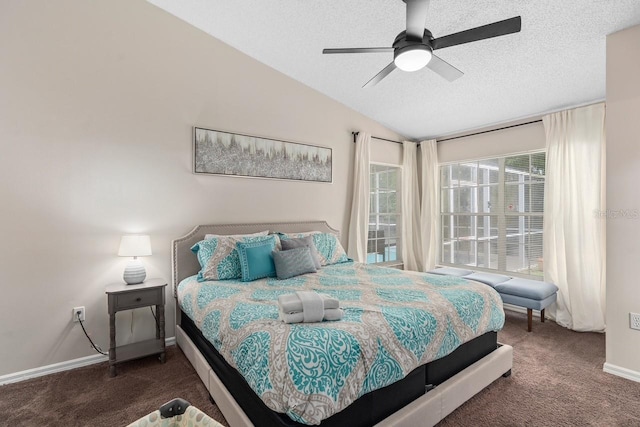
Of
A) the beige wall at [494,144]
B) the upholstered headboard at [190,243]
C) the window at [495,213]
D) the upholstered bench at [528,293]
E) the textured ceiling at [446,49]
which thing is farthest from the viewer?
the window at [495,213]

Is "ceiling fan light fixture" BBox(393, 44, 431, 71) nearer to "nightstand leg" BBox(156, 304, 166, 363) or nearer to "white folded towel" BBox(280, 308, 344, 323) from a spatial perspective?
"white folded towel" BBox(280, 308, 344, 323)

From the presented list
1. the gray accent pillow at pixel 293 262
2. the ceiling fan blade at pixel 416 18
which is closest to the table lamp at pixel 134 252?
the gray accent pillow at pixel 293 262

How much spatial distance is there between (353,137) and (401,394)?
3496mm

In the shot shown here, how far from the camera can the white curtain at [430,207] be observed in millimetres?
4961

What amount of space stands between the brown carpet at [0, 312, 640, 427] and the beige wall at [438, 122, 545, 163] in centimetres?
244

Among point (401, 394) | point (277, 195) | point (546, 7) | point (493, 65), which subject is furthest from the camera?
point (277, 195)

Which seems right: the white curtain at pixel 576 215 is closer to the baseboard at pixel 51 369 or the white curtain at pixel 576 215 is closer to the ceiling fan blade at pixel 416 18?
the ceiling fan blade at pixel 416 18

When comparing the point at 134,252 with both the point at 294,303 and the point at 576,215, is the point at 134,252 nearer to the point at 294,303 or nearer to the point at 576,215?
the point at 294,303

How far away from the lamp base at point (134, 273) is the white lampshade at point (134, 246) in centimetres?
15

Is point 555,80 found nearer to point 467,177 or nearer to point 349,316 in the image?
point 467,177

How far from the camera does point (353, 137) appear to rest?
4.54 meters

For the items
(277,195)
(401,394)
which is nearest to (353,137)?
(277,195)

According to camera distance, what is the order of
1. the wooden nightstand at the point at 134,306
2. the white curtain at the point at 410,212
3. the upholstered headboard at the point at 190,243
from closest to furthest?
the wooden nightstand at the point at 134,306 → the upholstered headboard at the point at 190,243 → the white curtain at the point at 410,212

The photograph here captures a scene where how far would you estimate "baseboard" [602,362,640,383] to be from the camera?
95.7 inches
